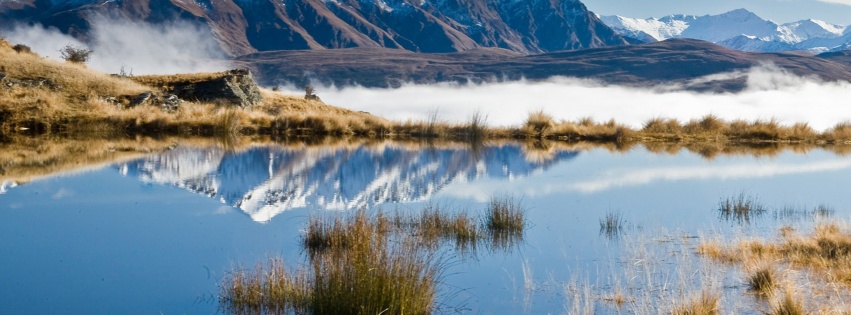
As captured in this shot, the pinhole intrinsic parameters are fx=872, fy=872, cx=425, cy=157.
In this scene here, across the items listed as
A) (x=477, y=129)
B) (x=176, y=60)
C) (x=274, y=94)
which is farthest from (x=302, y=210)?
(x=176, y=60)

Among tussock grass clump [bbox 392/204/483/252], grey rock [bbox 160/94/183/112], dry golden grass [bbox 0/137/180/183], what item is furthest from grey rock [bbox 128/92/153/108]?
tussock grass clump [bbox 392/204/483/252]

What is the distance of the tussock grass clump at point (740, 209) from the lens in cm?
1022

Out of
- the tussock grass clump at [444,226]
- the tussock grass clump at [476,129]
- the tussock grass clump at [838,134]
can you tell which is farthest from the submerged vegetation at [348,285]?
the tussock grass clump at [838,134]

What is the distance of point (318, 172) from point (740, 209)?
6.39 m

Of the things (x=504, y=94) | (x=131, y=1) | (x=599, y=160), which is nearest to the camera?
(x=599, y=160)

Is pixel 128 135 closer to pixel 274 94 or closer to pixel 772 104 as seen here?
pixel 274 94

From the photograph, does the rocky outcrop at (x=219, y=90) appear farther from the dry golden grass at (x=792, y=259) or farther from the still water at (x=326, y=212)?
the dry golden grass at (x=792, y=259)

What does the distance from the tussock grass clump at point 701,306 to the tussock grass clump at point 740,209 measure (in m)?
4.78

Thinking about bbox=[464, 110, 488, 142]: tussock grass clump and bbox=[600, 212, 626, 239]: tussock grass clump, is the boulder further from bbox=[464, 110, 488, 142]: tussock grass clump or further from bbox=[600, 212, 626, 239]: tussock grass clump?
bbox=[600, 212, 626, 239]: tussock grass clump

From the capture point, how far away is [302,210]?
31.4 ft

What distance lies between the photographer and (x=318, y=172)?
13812 mm

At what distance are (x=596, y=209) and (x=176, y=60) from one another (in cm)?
16283

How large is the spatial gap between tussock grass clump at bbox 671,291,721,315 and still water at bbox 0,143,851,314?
51cm

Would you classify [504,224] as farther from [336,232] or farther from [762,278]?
[762,278]
